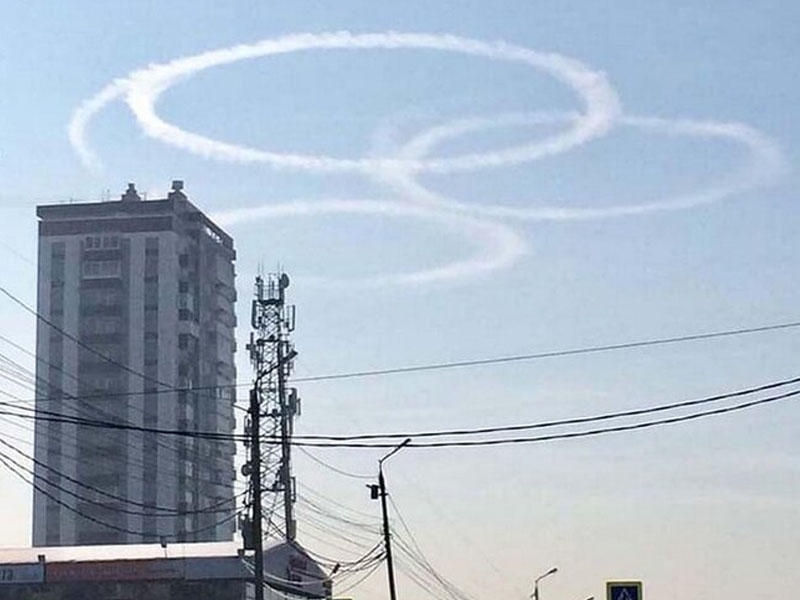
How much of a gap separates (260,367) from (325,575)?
18266 millimetres

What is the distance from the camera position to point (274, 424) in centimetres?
10575

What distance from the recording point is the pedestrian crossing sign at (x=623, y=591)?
158ft

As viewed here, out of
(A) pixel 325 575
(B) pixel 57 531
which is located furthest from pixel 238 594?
(B) pixel 57 531

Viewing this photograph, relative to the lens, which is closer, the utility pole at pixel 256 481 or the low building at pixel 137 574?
the utility pole at pixel 256 481

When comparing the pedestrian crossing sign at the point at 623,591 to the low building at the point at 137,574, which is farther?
the low building at the point at 137,574

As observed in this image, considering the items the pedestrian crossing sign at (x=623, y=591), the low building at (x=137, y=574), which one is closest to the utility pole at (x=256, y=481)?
the pedestrian crossing sign at (x=623, y=591)

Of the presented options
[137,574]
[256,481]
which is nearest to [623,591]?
[256,481]

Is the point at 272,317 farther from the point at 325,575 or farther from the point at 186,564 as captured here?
the point at 186,564

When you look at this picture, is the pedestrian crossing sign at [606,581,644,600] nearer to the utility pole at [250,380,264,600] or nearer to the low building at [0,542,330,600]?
the utility pole at [250,380,264,600]

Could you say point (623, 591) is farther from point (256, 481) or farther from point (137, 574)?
point (137, 574)

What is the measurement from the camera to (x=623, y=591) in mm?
48250

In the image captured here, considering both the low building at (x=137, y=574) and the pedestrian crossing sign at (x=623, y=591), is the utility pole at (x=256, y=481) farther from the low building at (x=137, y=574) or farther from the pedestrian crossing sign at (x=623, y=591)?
the low building at (x=137, y=574)

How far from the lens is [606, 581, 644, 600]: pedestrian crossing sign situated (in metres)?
48.2

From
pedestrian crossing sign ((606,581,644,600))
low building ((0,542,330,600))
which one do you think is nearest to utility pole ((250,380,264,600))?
pedestrian crossing sign ((606,581,644,600))
